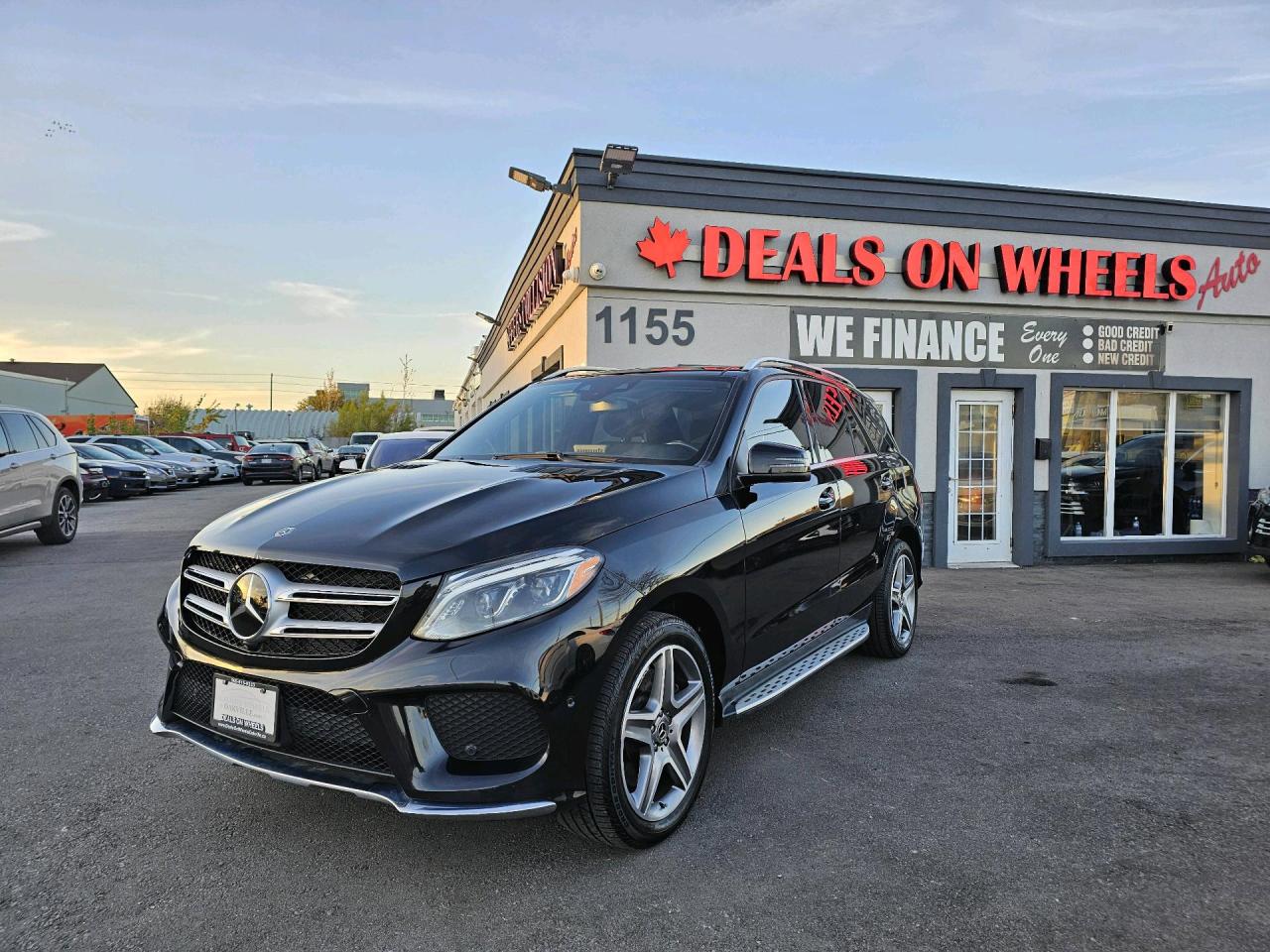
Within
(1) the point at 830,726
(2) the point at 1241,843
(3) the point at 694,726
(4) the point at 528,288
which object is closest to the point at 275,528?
(3) the point at 694,726

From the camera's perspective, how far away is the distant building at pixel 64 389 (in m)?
64.6

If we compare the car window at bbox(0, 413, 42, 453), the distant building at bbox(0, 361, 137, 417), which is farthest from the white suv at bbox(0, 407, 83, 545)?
the distant building at bbox(0, 361, 137, 417)

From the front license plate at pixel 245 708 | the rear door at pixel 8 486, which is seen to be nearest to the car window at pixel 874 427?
the front license plate at pixel 245 708

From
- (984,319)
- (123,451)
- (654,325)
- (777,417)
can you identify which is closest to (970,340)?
(984,319)

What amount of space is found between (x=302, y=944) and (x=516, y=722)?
849 millimetres

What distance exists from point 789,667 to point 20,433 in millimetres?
10330

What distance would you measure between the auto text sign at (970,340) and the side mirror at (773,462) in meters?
7.00

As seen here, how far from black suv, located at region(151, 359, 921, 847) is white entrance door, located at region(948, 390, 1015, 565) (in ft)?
25.8

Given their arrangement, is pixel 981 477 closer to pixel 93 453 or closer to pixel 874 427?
pixel 874 427

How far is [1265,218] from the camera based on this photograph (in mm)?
11875

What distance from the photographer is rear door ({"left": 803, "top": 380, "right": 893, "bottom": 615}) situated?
15.9ft

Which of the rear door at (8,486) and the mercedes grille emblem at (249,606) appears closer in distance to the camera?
the mercedes grille emblem at (249,606)

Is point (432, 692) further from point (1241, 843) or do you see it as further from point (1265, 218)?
point (1265, 218)

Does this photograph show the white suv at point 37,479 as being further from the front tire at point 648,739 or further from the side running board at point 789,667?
the front tire at point 648,739
